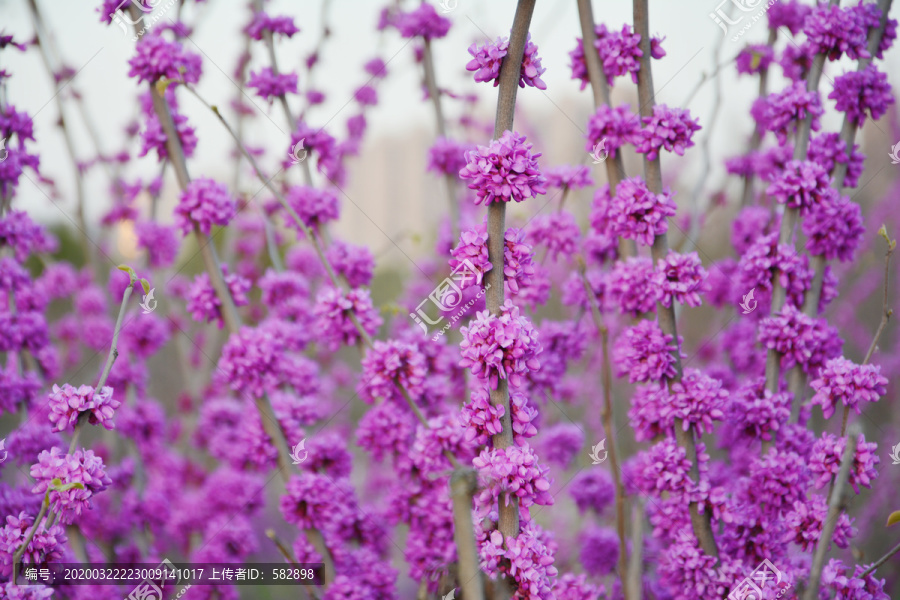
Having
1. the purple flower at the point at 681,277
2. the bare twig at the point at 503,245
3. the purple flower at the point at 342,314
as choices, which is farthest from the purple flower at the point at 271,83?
the purple flower at the point at 681,277

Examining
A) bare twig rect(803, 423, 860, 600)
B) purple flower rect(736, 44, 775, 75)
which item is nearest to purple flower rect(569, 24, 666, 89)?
purple flower rect(736, 44, 775, 75)

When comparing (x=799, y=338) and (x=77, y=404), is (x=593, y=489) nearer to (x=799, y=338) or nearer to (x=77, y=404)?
(x=799, y=338)

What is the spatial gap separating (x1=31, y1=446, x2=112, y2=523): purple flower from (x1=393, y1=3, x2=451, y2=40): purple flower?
1.76 meters

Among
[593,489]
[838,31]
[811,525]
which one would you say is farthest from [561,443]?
[838,31]

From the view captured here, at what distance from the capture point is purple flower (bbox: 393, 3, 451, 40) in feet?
7.84

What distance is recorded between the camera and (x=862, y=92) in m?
1.84

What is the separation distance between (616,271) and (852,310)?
367cm

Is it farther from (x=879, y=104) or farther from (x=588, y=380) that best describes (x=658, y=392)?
(x=588, y=380)

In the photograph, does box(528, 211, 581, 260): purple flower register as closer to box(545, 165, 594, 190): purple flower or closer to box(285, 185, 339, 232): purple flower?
box(545, 165, 594, 190): purple flower

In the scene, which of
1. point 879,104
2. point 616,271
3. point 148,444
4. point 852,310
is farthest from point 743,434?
point 852,310

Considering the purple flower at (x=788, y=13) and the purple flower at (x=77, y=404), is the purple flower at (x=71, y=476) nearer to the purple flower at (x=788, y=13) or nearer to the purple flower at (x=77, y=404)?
the purple flower at (x=77, y=404)

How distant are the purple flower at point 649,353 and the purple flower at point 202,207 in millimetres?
1195

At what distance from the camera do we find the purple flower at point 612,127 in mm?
1761

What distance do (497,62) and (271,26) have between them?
47.4 inches
